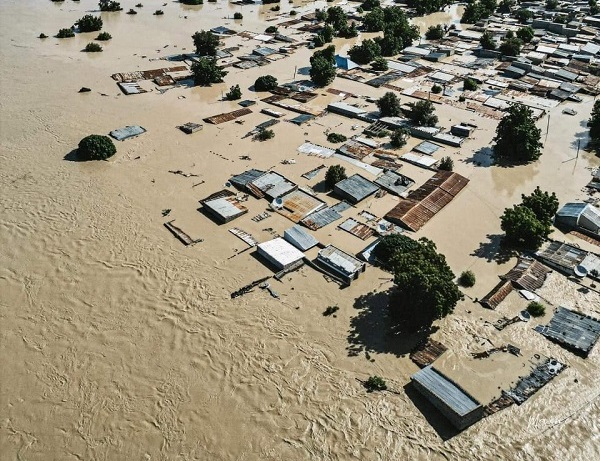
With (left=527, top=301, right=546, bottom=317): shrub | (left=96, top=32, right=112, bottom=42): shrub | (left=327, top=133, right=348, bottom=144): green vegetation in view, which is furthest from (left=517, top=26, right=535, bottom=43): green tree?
(left=96, top=32, right=112, bottom=42): shrub

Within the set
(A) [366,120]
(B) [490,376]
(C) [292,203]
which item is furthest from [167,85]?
(B) [490,376]

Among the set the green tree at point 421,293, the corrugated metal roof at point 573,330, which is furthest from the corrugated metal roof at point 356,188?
the corrugated metal roof at point 573,330

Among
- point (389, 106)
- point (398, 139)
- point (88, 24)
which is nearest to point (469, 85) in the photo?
point (389, 106)

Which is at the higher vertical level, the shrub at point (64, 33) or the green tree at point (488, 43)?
the green tree at point (488, 43)

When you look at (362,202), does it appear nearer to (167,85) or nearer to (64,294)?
(64,294)

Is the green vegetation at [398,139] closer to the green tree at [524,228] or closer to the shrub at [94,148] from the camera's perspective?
the green tree at [524,228]

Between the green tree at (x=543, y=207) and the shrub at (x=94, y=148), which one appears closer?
the green tree at (x=543, y=207)

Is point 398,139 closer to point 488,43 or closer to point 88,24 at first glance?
point 488,43
